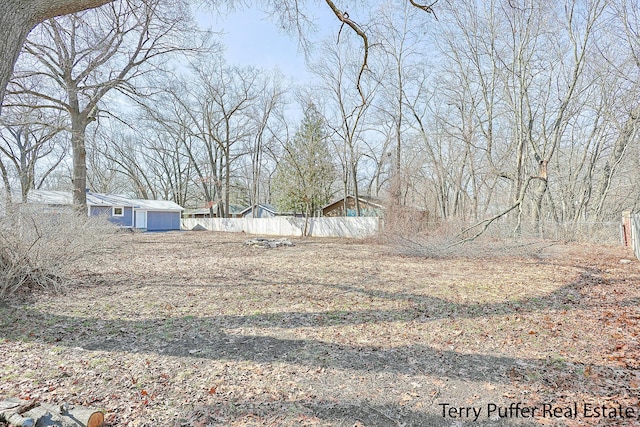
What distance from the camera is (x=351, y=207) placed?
2662cm

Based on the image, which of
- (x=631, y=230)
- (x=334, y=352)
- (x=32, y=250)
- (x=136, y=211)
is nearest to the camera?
(x=334, y=352)

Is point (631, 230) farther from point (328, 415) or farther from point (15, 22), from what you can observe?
point (15, 22)

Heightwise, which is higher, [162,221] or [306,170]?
[306,170]

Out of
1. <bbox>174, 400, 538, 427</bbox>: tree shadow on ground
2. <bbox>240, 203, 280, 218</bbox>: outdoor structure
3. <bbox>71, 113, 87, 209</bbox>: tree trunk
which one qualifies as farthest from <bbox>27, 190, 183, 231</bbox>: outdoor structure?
<bbox>174, 400, 538, 427</bbox>: tree shadow on ground

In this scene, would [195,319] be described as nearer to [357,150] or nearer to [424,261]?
[424,261]

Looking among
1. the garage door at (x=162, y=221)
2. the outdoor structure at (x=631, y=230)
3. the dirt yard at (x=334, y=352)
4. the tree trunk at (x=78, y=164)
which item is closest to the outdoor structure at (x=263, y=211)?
the garage door at (x=162, y=221)

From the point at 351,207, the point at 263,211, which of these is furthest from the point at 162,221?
the point at 351,207

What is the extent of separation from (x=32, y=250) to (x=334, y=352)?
569cm

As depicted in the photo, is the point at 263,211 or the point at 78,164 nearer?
the point at 78,164

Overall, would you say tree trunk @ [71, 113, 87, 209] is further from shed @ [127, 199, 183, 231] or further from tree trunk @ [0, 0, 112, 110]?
shed @ [127, 199, 183, 231]

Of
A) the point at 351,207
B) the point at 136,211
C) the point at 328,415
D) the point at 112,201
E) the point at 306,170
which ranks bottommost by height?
the point at 328,415

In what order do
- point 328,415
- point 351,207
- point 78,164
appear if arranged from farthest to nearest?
point 351,207 < point 78,164 < point 328,415

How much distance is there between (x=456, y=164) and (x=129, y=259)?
22.0 meters

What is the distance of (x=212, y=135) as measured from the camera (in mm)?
29328
